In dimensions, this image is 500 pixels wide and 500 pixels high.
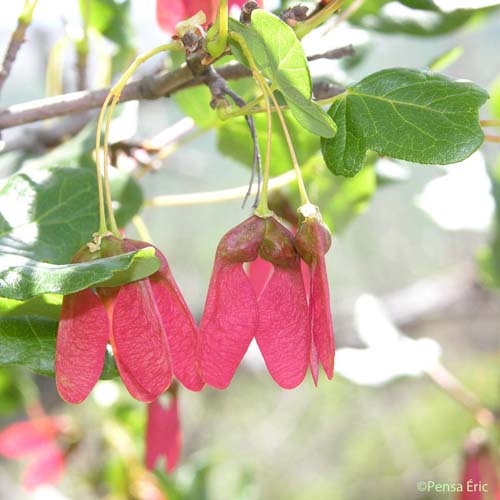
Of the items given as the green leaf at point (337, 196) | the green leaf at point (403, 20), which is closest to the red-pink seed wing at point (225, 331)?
the green leaf at point (337, 196)

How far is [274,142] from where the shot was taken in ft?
3.01

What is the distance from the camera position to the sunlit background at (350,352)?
4.05 feet

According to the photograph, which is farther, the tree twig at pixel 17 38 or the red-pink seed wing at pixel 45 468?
the red-pink seed wing at pixel 45 468

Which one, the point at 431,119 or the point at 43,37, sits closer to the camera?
the point at 431,119

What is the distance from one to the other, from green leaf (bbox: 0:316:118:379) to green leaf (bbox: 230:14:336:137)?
0.72 ft

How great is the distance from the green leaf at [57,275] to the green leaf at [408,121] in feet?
0.64

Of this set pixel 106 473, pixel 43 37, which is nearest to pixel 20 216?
pixel 106 473

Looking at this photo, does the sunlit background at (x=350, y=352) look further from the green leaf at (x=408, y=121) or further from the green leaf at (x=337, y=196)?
the green leaf at (x=408, y=121)

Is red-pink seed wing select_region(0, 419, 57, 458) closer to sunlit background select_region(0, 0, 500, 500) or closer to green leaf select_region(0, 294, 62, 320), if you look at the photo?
sunlit background select_region(0, 0, 500, 500)

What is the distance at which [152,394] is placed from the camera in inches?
21.4

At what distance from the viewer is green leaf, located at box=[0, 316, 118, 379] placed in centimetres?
56

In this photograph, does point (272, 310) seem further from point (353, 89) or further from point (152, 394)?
point (353, 89)

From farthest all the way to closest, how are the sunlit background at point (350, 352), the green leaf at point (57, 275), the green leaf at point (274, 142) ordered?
1. the sunlit background at point (350, 352)
2. the green leaf at point (274, 142)
3. the green leaf at point (57, 275)

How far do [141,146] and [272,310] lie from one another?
409 mm
